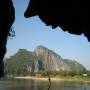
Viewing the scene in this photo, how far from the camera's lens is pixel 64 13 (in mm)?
6496

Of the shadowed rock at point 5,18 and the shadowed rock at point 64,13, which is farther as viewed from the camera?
the shadowed rock at point 5,18

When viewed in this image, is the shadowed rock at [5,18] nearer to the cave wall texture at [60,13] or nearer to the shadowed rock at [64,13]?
the cave wall texture at [60,13]

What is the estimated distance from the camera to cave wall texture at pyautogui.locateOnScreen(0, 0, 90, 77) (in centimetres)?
625

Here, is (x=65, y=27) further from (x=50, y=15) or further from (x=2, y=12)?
(x=2, y=12)

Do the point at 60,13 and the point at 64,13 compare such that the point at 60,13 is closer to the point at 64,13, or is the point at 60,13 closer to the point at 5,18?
the point at 64,13

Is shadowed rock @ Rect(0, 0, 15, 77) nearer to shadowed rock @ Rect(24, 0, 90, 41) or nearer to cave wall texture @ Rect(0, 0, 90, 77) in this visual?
cave wall texture @ Rect(0, 0, 90, 77)

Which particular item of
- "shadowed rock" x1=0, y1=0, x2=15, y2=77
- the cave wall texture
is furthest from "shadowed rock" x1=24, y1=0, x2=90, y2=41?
"shadowed rock" x1=0, y1=0, x2=15, y2=77

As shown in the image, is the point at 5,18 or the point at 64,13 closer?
the point at 64,13

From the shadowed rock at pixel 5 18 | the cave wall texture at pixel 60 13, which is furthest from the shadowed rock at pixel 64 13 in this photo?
the shadowed rock at pixel 5 18

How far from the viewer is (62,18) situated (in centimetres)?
661

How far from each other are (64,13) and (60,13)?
3.6 inches

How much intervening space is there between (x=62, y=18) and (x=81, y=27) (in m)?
0.49

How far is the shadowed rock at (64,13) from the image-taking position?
245 inches

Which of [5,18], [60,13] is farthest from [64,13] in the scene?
[5,18]
